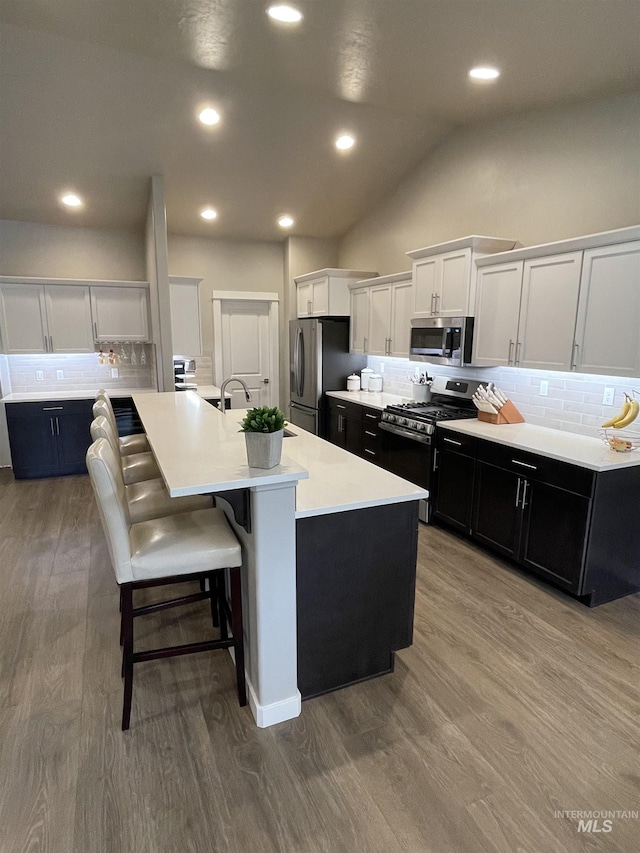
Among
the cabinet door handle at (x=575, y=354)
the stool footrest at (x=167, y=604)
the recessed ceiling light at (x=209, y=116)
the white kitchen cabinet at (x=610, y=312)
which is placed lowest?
the stool footrest at (x=167, y=604)

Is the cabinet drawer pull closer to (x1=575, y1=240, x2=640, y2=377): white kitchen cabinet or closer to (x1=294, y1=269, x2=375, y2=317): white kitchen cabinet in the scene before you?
(x1=575, y1=240, x2=640, y2=377): white kitchen cabinet

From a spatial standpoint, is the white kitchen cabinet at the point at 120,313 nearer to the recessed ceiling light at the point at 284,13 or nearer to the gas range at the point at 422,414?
the gas range at the point at 422,414

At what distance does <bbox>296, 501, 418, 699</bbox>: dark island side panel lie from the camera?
6.56ft

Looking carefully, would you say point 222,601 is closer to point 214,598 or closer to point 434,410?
point 214,598

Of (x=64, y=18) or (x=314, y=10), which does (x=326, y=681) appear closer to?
(x=314, y=10)

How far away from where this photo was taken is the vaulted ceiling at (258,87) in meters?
2.76

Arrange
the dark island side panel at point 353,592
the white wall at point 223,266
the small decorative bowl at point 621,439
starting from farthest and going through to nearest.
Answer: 1. the white wall at point 223,266
2. the small decorative bowl at point 621,439
3. the dark island side panel at point 353,592

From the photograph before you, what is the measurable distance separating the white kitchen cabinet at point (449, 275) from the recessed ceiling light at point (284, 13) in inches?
71.4

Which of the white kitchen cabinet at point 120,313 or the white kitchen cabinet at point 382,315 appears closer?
the white kitchen cabinet at point 382,315

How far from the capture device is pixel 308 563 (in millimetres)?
1979

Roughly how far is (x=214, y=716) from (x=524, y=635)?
1.64 meters

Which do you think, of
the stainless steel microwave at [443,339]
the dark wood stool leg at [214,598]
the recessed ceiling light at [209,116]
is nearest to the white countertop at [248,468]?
the dark wood stool leg at [214,598]

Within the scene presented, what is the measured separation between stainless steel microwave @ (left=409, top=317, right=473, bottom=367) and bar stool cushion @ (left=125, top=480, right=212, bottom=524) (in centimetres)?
239

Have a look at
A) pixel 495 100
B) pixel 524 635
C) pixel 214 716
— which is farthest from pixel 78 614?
pixel 495 100
